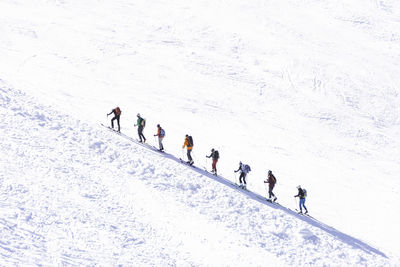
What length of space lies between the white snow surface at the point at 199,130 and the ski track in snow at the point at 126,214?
0.07 m

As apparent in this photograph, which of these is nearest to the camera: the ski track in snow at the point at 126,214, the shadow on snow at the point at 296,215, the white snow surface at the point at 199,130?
the ski track in snow at the point at 126,214

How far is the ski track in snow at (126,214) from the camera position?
16141 millimetres

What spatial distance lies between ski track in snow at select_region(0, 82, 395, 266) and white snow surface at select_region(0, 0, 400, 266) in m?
0.07

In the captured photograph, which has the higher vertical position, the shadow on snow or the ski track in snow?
the ski track in snow

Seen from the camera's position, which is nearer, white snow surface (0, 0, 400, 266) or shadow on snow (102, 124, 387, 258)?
white snow surface (0, 0, 400, 266)

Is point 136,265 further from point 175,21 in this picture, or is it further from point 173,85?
point 175,21

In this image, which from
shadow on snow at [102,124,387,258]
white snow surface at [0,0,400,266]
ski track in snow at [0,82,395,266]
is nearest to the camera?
ski track in snow at [0,82,395,266]

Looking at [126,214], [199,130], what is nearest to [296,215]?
[126,214]

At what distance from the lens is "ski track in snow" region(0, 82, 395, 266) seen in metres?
16.1

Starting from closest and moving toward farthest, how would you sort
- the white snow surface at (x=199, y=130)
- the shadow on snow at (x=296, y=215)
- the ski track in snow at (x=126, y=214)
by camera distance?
the ski track in snow at (x=126, y=214) < the white snow surface at (x=199, y=130) < the shadow on snow at (x=296, y=215)

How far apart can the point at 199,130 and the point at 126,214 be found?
15203mm

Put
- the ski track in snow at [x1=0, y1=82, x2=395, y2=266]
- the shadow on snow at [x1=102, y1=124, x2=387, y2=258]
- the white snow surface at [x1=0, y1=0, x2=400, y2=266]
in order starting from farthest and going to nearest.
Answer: the shadow on snow at [x1=102, y1=124, x2=387, y2=258], the white snow surface at [x1=0, y1=0, x2=400, y2=266], the ski track in snow at [x1=0, y1=82, x2=395, y2=266]

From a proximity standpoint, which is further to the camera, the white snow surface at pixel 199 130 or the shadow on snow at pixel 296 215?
the shadow on snow at pixel 296 215

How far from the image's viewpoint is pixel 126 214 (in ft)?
60.2
